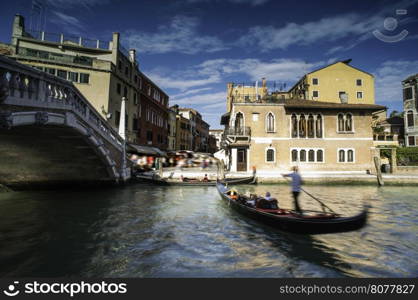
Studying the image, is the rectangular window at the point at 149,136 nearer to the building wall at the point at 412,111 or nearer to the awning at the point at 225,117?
the awning at the point at 225,117

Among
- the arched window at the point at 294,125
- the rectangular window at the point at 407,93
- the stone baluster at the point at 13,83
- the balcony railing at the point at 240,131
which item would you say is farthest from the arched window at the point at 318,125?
the stone baluster at the point at 13,83

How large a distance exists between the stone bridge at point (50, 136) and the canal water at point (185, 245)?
2.75 meters

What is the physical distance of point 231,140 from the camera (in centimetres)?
1903

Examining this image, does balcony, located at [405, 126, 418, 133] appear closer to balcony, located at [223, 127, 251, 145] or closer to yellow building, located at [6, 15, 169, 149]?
balcony, located at [223, 127, 251, 145]

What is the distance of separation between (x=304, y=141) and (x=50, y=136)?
56.3 feet

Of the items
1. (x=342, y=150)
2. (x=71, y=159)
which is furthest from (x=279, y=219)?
(x=342, y=150)

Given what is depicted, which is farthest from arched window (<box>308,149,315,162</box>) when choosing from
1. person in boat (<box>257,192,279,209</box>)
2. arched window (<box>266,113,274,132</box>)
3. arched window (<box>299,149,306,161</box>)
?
person in boat (<box>257,192,279,209</box>)

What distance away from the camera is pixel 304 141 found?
1927 cm

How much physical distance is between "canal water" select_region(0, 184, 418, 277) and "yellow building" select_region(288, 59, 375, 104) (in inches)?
758

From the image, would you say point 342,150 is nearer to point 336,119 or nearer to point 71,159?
point 336,119

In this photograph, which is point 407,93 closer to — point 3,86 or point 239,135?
point 239,135

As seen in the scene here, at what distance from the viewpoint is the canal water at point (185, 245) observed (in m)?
4.23

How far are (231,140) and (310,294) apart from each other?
632 inches

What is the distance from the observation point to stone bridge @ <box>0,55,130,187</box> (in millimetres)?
5900
